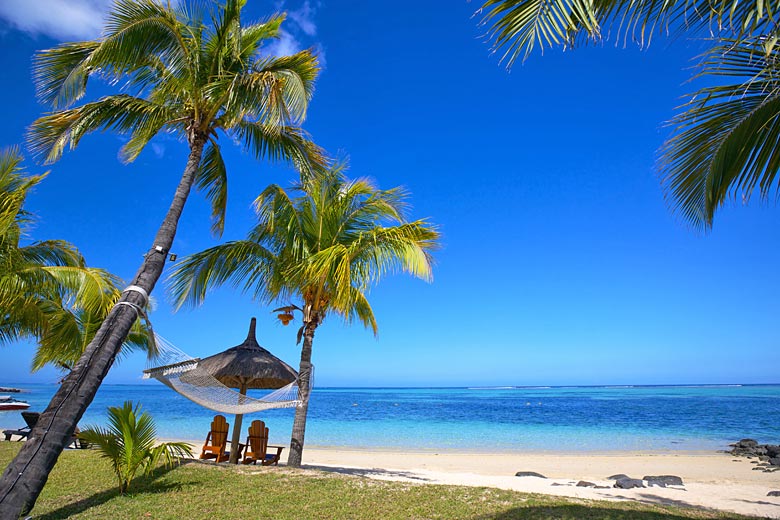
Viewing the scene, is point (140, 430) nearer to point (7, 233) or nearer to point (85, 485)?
point (85, 485)

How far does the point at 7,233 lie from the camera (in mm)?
5699

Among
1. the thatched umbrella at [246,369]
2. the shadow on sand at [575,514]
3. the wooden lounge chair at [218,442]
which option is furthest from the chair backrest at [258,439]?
the shadow on sand at [575,514]

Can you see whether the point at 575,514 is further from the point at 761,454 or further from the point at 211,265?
the point at 761,454

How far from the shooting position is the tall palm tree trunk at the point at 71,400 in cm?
361

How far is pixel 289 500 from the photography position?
15.4 feet

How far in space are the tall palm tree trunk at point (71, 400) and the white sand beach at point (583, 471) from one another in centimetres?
366

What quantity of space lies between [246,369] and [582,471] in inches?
297

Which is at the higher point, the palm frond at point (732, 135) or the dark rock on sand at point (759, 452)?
the palm frond at point (732, 135)

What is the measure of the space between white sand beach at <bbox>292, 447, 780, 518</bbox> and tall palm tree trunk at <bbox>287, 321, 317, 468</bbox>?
1.25m

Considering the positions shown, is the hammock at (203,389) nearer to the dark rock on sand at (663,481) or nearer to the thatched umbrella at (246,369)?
the thatched umbrella at (246,369)

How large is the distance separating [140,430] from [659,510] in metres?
5.00

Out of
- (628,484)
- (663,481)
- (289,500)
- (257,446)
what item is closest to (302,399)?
(257,446)

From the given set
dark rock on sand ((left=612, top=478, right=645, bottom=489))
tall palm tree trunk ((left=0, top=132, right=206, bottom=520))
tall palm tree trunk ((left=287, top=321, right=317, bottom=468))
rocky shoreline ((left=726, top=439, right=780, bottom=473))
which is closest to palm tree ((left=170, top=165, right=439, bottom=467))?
tall palm tree trunk ((left=287, top=321, right=317, bottom=468))

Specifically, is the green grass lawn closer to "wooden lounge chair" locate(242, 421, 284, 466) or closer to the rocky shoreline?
"wooden lounge chair" locate(242, 421, 284, 466)
